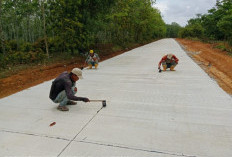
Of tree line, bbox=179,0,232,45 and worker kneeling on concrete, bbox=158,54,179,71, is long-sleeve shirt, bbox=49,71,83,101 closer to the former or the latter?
worker kneeling on concrete, bbox=158,54,179,71

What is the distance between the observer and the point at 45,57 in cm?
1299

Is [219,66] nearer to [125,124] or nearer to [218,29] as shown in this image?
[125,124]

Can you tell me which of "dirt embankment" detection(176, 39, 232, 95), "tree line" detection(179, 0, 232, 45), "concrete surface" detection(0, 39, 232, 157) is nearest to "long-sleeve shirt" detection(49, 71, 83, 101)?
"concrete surface" detection(0, 39, 232, 157)

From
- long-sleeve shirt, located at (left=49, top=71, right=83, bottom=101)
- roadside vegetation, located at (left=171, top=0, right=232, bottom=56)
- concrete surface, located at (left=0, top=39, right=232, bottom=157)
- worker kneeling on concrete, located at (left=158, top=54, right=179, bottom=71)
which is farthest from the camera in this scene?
roadside vegetation, located at (left=171, top=0, right=232, bottom=56)

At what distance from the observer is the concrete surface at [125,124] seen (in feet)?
8.63

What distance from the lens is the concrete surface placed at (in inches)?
104

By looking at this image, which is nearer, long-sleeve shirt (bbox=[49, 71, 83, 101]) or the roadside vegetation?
long-sleeve shirt (bbox=[49, 71, 83, 101])

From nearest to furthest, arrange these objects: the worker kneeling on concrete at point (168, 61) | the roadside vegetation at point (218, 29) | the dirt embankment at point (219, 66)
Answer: the dirt embankment at point (219, 66), the worker kneeling on concrete at point (168, 61), the roadside vegetation at point (218, 29)

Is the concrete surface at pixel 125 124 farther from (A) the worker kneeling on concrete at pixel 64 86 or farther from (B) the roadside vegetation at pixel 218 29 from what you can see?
(B) the roadside vegetation at pixel 218 29

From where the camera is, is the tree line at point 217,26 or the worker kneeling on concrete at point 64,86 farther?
the tree line at point 217,26

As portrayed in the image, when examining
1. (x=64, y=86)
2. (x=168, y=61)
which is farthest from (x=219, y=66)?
(x=64, y=86)

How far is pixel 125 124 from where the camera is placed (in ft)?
11.0

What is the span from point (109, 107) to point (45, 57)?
10360mm

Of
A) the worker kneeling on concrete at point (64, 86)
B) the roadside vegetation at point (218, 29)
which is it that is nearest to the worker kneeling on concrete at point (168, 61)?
the worker kneeling on concrete at point (64, 86)
